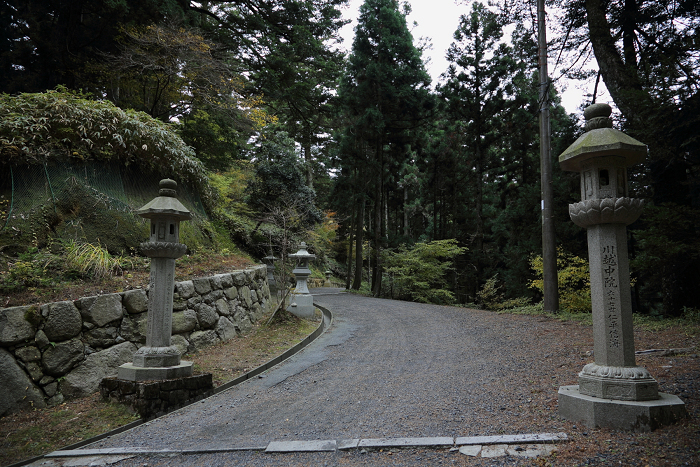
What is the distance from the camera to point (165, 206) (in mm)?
5316

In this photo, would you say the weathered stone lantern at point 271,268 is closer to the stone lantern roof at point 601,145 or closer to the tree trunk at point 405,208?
the stone lantern roof at point 601,145

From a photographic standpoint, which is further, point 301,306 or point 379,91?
point 379,91

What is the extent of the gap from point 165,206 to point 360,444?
4.08 meters

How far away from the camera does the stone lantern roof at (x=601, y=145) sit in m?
3.64

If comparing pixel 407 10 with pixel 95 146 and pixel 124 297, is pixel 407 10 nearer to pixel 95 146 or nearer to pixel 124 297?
pixel 95 146

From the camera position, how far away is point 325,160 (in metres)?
27.2

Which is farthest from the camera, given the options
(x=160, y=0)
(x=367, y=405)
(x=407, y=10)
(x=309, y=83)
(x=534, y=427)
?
(x=407, y=10)

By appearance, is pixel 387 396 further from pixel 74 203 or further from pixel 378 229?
pixel 378 229

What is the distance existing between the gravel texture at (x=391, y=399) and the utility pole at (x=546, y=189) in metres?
2.29

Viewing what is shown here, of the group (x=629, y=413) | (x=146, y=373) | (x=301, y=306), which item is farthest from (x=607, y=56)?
(x=146, y=373)

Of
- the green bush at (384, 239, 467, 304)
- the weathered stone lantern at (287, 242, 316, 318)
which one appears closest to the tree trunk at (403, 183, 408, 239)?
the green bush at (384, 239, 467, 304)

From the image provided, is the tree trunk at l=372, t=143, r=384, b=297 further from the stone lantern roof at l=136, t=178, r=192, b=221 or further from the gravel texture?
the stone lantern roof at l=136, t=178, r=192, b=221

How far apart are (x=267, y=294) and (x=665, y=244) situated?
31.6ft

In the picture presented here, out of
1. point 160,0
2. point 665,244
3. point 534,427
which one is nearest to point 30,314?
point 534,427
